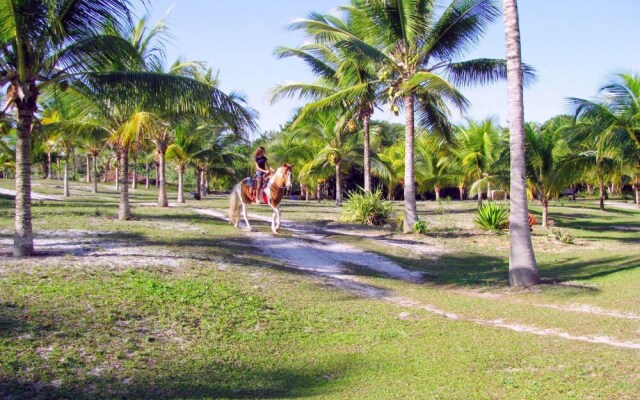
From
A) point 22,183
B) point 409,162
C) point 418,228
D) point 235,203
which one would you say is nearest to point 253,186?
point 235,203

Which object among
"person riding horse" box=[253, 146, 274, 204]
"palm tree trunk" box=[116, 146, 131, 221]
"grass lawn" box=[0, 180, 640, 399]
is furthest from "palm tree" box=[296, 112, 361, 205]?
"grass lawn" box=[0, 180, 640, 399]

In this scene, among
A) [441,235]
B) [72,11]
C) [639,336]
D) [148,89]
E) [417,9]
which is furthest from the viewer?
[441,235]

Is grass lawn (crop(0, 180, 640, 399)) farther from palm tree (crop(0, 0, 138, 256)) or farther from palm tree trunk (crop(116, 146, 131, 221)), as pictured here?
palm tree trunk (crop(116, 146, 131, 221))

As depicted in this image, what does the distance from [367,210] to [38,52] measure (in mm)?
14577

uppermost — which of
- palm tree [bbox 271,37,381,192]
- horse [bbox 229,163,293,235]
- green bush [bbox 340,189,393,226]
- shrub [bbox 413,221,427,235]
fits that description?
palm tree [bbox 271,37,381,192]

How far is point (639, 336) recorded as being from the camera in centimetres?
787

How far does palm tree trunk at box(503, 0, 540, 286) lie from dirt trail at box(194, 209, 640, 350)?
273 centimetres

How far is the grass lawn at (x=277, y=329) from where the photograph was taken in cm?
585

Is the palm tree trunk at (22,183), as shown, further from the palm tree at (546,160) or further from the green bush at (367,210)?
the palm tree at (546,160)

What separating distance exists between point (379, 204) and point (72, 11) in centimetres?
1472

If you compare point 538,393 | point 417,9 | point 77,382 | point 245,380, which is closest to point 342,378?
point 245,380

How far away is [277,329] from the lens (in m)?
8.19

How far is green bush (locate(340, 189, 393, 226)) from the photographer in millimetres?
22484

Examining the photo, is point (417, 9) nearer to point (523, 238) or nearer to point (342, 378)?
point (523, 238)
